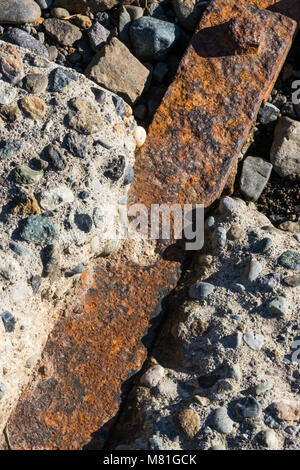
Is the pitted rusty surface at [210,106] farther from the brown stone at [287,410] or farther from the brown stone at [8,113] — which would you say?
the brown stone at [287,410]

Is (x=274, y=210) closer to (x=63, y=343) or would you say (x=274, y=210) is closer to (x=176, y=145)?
(x=176, y=145)

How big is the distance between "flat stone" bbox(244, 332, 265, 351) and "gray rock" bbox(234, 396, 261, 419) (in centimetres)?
17

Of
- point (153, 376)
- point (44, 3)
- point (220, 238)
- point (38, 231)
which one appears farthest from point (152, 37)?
point (153, 376)

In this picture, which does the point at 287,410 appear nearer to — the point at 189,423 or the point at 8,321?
the point at 189,423

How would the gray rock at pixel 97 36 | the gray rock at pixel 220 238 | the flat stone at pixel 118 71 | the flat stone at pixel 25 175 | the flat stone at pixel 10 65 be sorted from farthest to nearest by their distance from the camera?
the gray rock at pixel 97 36 → the flat stone at pixel 118 71 → the gray rock at pixel 220 238 → the flat stone at pixel 10 65 → the flat stone at pixel 25 175

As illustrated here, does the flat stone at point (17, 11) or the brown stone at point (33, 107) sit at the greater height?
the flat stone at point (17, 11)

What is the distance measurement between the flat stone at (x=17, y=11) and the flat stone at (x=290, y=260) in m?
1.34

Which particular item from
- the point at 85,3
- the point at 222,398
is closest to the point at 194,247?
the point at 222,398

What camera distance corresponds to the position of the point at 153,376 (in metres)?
1.97

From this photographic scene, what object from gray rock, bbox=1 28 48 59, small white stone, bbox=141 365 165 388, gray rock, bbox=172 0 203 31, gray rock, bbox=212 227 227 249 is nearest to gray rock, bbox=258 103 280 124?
gray rock, bbox=172 0 203 31

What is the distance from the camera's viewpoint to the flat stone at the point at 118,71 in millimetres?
2371

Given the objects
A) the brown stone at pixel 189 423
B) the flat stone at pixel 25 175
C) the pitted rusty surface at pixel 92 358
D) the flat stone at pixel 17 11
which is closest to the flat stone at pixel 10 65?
the flat stone at pixel 25 175

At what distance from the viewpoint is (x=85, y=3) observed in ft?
8.33

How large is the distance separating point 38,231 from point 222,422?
781 mm
